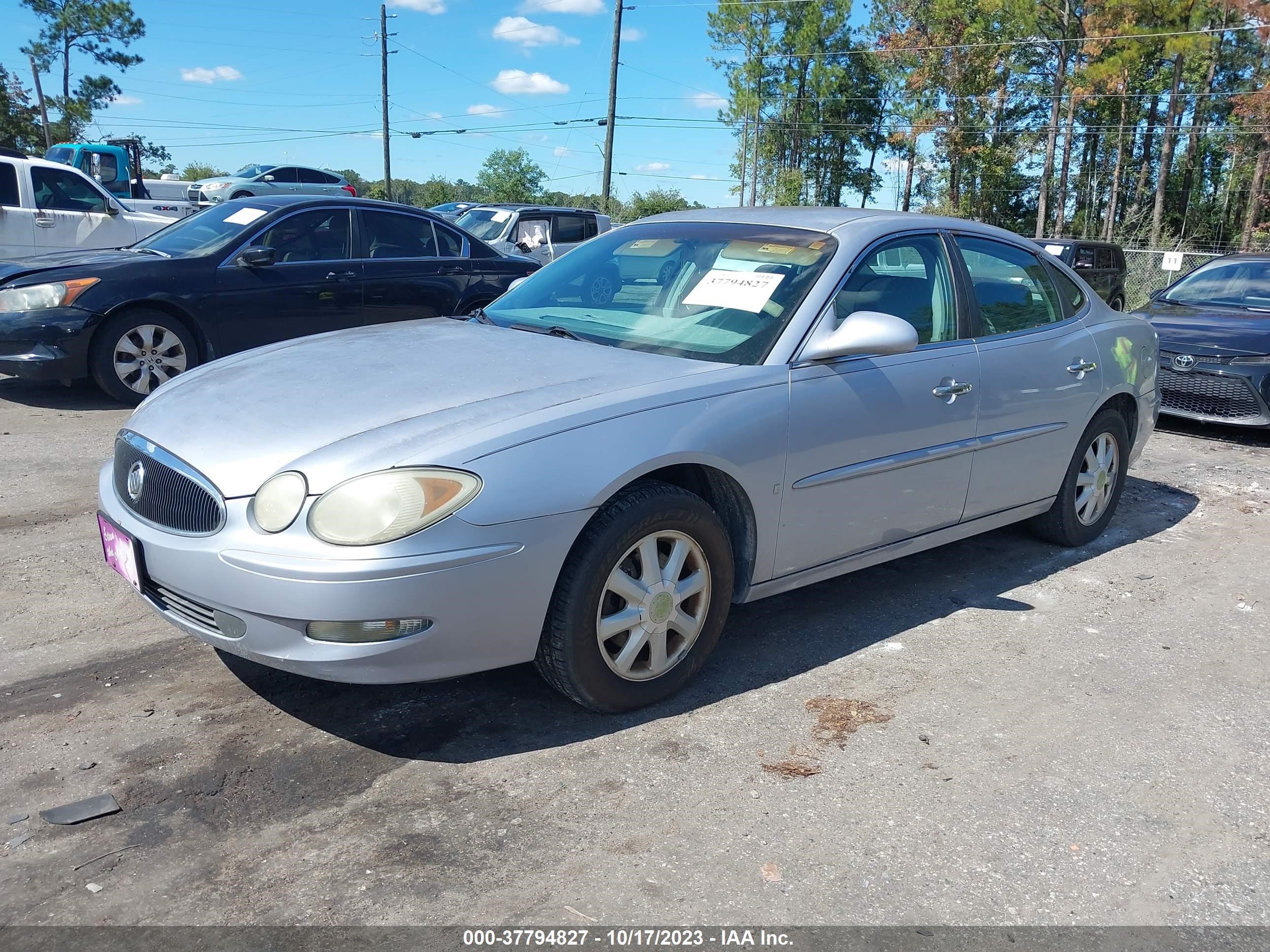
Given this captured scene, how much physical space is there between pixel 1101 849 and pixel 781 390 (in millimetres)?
1655

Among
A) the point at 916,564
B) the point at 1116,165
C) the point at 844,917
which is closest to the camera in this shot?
the point at 844,917

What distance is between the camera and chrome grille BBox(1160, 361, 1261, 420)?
8031 millimetres

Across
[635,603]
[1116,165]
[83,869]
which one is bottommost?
[83,869]

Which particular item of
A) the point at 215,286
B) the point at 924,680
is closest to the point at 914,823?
the point at 924,680

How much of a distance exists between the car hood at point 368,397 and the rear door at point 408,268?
4.50 m

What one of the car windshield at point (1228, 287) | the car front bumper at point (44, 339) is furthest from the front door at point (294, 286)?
the car windshield at point (1228, 287)

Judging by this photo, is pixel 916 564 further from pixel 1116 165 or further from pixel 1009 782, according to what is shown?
pixel 1116 165

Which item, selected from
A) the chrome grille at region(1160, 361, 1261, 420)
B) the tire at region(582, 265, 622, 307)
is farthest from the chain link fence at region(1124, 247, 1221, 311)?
the tire at region(582, 265, 622, 307)

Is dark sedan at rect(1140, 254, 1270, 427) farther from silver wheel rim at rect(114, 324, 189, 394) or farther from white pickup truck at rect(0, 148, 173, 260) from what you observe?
white pickup truck at rect(0, 148, 173, 260)

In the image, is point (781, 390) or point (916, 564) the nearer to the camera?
point (781, 390)

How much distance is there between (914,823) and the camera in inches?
108

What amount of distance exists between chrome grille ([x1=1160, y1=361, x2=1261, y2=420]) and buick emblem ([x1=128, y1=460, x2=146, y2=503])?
7341 mm

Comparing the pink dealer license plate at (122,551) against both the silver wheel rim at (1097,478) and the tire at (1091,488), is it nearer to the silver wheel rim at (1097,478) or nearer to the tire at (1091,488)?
the tire at (1091,488)

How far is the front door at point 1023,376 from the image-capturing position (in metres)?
4.30
